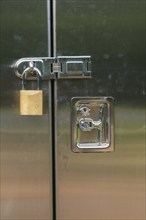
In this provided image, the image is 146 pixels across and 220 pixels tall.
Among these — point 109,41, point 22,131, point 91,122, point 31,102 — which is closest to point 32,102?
point 31,102

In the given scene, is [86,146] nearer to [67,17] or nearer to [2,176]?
[2,176]

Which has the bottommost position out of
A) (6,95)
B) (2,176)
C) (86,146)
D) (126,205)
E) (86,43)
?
→ (126,205)

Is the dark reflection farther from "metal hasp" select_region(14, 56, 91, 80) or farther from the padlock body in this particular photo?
Answer: the padlock body

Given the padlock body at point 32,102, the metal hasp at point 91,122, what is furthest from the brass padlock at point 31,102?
the metal hasp at point 91,122

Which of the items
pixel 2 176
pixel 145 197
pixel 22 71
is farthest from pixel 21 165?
pixel 145 197

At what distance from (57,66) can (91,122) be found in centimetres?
24

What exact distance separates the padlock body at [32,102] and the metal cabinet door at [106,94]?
0.08 m

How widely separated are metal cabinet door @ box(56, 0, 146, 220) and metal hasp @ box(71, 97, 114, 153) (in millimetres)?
20

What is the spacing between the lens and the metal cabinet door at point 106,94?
154 centimetres

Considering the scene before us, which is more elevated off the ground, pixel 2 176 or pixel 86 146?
pixel 86 146

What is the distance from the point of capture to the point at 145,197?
161cm

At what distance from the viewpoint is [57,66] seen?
154cm

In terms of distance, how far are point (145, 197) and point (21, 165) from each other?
1.62 feet

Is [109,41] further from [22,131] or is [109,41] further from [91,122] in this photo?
[22,131]
